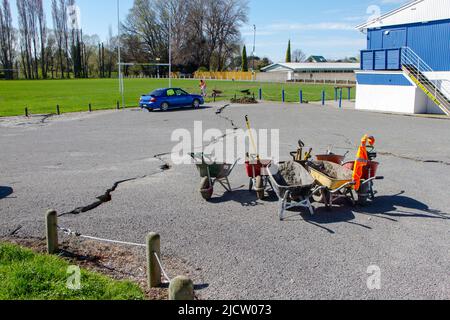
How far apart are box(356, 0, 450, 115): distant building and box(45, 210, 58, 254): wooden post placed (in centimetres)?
2373

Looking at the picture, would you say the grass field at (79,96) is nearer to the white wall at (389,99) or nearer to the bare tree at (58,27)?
the white wall at (389,99)

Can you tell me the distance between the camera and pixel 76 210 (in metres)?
8.48

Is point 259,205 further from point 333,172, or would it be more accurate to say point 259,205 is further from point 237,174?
point 237,174

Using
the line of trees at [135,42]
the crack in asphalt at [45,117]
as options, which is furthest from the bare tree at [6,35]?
the crack in asphalt at [45,117]

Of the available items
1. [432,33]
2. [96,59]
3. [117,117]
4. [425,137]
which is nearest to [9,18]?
[96,59]

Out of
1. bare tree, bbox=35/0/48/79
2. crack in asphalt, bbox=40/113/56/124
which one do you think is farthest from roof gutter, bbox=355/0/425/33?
bare tree, bbox=35/0/48/79

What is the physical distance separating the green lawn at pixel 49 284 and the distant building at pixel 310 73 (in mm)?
75321

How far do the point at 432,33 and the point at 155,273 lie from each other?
2724cm

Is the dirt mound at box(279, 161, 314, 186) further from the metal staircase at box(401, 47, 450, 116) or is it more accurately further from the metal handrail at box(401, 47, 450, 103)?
the metal handrail at box(401, 47, 450, 103)

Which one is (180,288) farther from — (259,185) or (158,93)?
(158,93)

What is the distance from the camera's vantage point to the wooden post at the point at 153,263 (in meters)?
5.37

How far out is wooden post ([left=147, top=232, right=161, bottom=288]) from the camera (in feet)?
17.6

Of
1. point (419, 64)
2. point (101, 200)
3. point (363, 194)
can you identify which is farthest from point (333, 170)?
point (419, 64)

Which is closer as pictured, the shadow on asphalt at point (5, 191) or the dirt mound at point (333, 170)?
the dirt mound at point (333, 170)
